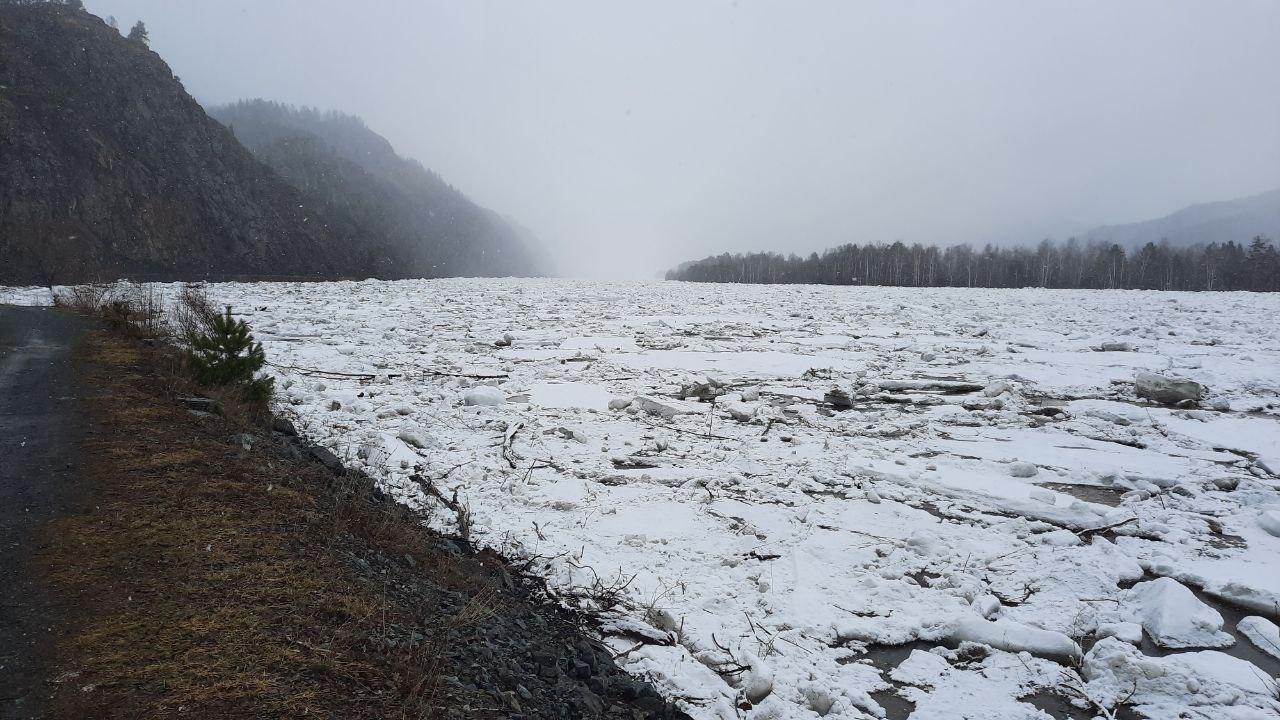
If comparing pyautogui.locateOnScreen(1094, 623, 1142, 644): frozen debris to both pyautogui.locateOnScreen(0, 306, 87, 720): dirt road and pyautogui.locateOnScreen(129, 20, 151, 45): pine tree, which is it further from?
pyautogui.locateOnScreen(129, 20, 151, 45): pine tree

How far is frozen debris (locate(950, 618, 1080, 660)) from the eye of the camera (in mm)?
3346

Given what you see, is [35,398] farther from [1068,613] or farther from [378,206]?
[378,206]

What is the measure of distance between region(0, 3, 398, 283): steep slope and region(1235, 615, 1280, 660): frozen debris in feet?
171

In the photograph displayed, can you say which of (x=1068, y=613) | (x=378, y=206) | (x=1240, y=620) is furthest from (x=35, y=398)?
(x=378, y=206)

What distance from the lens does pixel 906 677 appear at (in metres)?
3.26

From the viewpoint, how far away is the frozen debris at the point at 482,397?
329 inches

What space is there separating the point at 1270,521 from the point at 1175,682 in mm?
2947

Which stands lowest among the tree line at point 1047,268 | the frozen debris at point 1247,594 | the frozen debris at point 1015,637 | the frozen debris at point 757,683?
the frozen debris at point 757,683

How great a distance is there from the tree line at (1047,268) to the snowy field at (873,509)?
54928 mm

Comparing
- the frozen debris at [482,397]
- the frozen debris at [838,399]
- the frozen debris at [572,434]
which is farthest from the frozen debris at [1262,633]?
the frozen debris at [482,397]

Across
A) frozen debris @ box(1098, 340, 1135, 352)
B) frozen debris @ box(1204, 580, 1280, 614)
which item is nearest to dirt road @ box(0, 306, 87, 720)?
frozen debris @ box(1204, 580, 1280, 614)

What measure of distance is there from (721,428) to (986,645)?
436cm

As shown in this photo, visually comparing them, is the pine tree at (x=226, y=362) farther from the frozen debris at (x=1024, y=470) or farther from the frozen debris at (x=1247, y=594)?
the frozen debris at (x=1247, y=594)

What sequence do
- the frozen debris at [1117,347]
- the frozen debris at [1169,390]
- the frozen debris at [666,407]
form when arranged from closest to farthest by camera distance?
the frozen debris at [666,407]
the frozen debris at [1169,390]
the frozen debris at [1117,347]
